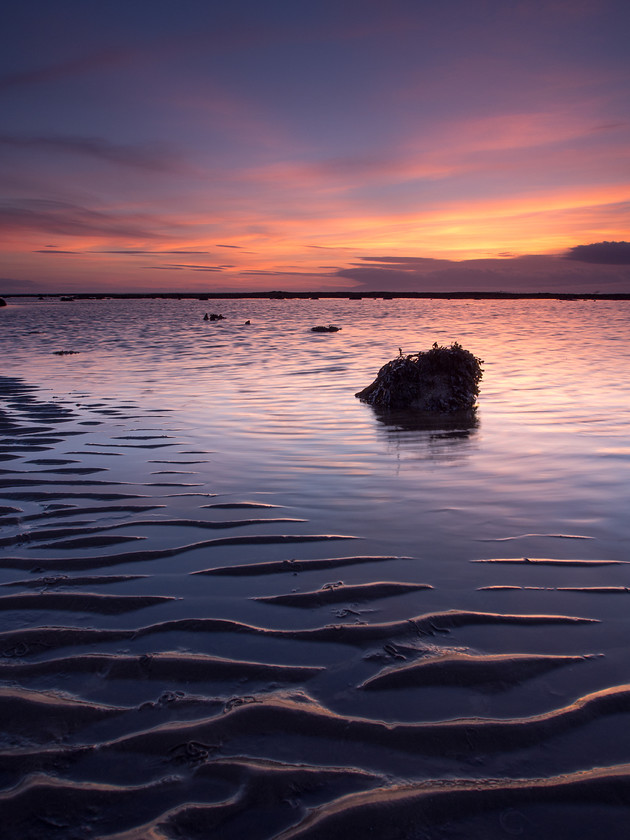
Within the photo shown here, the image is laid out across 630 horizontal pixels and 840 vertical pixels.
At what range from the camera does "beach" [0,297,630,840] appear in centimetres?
183

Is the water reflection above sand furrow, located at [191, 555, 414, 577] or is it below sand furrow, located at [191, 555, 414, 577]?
below

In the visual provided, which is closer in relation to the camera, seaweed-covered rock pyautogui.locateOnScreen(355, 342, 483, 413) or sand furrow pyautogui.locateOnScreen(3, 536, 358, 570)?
sand furrow pyautogui.locateOnScreen(3, 536, 358, 570)

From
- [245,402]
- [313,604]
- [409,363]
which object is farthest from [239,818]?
[409,363]

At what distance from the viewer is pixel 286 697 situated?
230 cm

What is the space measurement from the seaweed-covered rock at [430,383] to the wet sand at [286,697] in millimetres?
5621

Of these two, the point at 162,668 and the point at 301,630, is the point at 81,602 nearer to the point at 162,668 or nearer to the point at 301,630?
the point at 162,668

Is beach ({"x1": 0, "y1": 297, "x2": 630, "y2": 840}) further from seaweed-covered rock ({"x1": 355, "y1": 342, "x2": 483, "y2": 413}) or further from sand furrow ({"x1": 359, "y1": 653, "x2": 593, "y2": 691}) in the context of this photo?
seaweed-covered rock ({"x1": 355, "y1": 342, "x2": 483, "y2": 413})

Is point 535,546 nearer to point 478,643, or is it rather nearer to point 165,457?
point 478,643

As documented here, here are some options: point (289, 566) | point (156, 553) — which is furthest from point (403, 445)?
point (156, 553)

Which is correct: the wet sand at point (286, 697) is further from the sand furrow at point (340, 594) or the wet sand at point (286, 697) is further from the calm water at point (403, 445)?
the calm water at point (403, 445)

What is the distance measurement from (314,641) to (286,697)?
0.41m

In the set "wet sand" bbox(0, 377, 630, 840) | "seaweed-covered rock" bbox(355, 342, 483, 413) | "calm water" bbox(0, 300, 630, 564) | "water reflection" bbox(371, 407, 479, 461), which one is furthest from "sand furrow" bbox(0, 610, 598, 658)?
"seaweed-covered rock" bbox(355, 342, 483, 413)

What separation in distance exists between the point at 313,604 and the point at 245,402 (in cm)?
677

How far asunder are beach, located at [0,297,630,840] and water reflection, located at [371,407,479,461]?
0.08 metres
